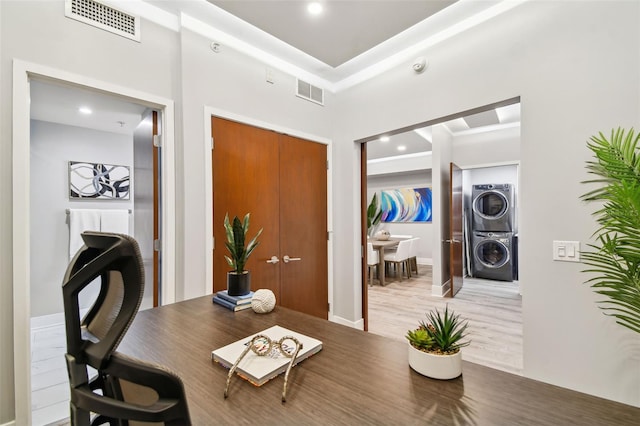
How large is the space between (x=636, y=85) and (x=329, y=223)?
2.49 m

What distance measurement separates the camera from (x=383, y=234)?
233 inches

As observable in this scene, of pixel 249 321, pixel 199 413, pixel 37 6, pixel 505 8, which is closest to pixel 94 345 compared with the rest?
pixel 199 413

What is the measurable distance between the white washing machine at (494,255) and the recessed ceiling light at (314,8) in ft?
17.1

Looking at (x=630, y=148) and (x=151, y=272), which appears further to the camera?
(x=151, y=272)

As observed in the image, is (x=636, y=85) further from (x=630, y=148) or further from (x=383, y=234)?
(x=383, y=234)

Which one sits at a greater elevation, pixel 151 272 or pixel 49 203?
pixel 49 203

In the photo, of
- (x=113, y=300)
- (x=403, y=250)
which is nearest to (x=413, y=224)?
(x=403, y=250)

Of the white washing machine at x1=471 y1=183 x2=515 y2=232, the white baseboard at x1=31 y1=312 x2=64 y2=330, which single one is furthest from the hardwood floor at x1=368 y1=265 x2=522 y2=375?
the white baseboard at x1=31 y1=312 x2=64 y2=330

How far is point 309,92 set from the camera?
117 inches

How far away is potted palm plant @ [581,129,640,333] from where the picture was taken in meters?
1.23

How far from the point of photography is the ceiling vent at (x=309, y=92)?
9.45ft

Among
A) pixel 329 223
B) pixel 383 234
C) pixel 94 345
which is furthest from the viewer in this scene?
pixel 383 234

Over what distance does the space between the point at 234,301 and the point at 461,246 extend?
4.77 m

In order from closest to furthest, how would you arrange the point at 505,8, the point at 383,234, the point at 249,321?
the point at 249,321 → the point at 505,8 → the point at 383,234
